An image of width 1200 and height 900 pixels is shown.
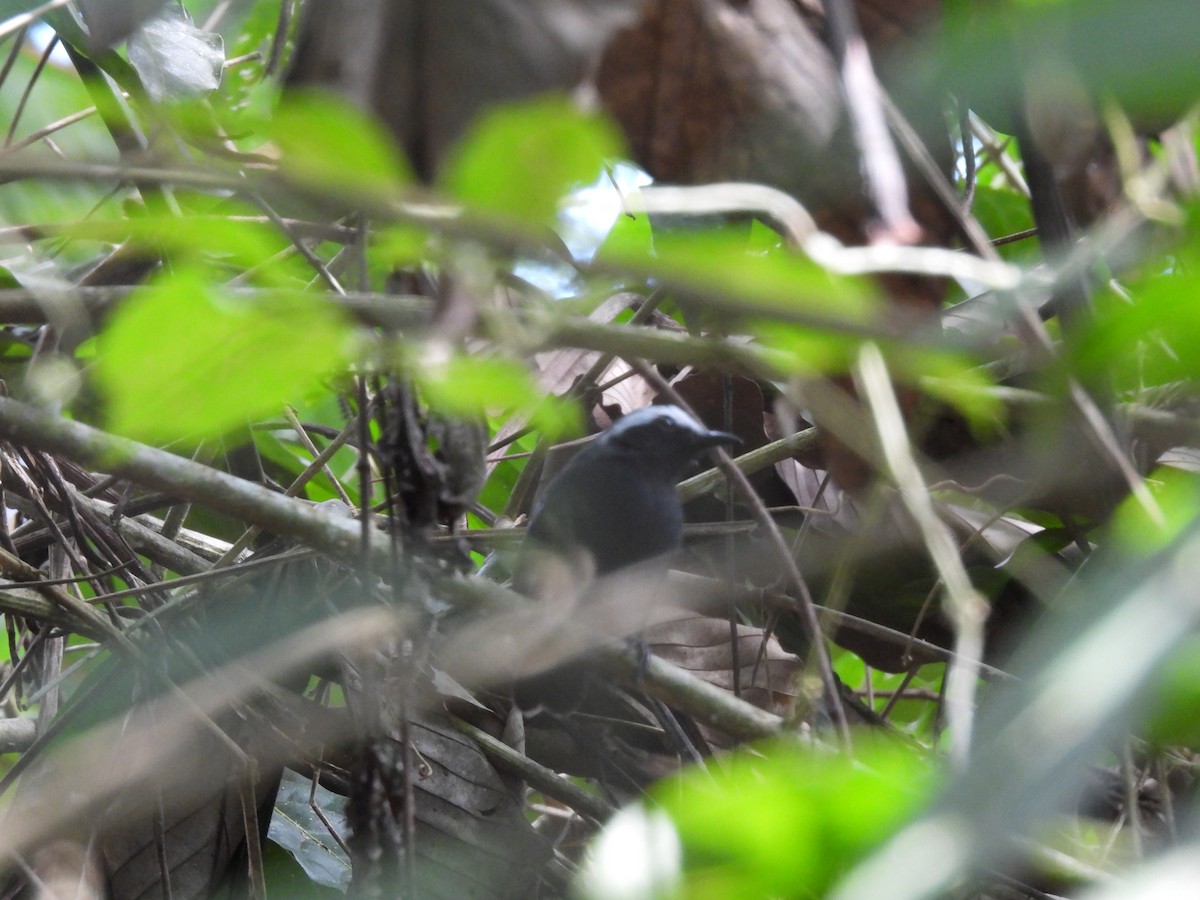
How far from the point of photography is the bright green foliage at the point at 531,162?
0.59 meters

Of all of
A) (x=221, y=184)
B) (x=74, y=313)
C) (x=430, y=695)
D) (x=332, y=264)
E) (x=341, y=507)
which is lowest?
(x=430, y=695)

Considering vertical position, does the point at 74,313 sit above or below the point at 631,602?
above

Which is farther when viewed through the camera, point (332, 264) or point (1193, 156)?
point (332, 264)

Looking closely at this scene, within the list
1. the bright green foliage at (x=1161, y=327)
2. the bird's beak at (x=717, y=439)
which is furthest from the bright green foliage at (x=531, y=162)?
the bird's beak at (x=717, y=439)

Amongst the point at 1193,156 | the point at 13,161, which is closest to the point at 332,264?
the point at 13,161

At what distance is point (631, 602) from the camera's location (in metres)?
2.94

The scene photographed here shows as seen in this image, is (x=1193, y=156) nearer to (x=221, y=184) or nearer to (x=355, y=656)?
(x=221, y=184)

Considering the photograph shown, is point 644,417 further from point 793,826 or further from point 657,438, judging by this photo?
point 793,826

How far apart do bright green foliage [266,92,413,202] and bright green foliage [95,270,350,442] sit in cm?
8

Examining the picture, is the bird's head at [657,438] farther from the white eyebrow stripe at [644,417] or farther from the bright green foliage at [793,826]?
the bright green foliage at [793,826]

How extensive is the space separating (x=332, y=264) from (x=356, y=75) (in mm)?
1306

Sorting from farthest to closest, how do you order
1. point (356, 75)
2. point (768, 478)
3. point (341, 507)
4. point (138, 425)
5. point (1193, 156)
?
point (768, 478), point (341, 507), point (1193, 156), point (356, 75), point (138, 425)

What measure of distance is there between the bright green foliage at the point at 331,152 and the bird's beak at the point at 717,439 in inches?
83.7

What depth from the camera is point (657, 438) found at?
338 cm
